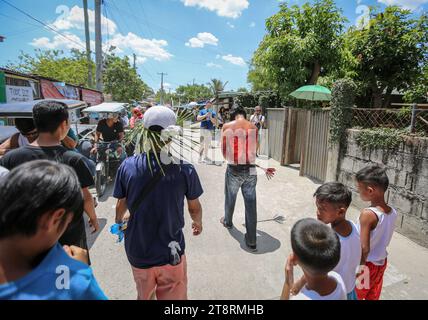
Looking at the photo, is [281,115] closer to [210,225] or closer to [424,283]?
[210,225]

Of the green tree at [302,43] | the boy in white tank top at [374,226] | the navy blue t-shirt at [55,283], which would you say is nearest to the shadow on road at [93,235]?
the navy blue t-shirt at [55,283]

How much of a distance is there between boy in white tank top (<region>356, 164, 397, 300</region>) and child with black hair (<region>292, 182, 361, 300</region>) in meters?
0.15

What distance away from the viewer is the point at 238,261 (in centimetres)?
339

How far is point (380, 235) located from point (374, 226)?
0.58ft

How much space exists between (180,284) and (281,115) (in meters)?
7.90

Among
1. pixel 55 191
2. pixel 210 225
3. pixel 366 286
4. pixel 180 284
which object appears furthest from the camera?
pixel 210 225

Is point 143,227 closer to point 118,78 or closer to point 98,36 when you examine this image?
point 98,36

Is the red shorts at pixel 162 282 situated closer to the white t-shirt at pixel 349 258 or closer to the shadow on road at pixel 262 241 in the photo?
the white t-shirt at pixel 349 258

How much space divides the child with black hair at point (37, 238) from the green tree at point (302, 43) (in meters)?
9.23

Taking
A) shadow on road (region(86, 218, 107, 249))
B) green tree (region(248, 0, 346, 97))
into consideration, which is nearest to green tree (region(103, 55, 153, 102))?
green tree (region(248, 0, 346, 97))

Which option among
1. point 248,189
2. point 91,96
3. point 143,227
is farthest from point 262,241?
point 91,96

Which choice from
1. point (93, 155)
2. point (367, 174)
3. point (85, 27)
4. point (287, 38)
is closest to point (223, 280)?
point (367, 174)

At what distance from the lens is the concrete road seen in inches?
112
